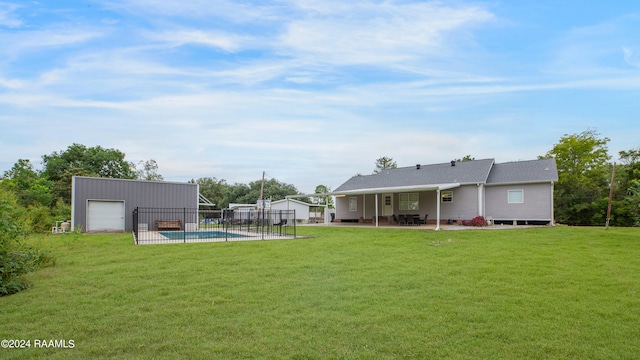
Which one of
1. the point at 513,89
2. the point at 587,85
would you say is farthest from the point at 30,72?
the point at 587,85

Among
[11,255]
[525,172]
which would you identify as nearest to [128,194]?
[11,255]

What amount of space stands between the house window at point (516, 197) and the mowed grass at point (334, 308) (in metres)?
12.1

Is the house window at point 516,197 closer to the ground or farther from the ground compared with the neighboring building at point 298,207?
farther from the ground

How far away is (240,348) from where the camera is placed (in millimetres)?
3572

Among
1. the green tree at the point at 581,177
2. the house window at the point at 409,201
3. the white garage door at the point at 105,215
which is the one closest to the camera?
the white garage door at the point at 105,215

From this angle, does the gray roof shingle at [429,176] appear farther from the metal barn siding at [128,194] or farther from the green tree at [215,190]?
the green tree at [215,190]

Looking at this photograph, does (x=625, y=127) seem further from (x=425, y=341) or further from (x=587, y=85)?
(x=425, y=341)

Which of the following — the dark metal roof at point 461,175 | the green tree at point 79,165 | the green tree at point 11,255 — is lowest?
the green tree at point 11,255


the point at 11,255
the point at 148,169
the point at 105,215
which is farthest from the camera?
the point at 148,169

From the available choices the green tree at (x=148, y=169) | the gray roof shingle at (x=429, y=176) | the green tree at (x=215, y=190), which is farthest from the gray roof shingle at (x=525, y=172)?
the green tree at (x=148, y=169)

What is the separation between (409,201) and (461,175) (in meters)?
3.55

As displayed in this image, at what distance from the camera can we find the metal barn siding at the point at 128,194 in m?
20.3

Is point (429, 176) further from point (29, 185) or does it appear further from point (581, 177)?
point (29, 185)

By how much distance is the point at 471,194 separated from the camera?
21109 mm
